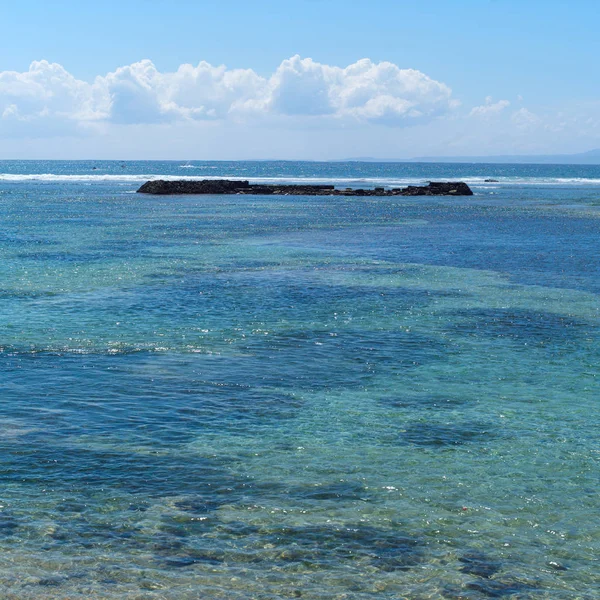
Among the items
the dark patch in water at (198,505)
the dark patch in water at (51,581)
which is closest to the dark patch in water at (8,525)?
the dark patch in water at (51,581)

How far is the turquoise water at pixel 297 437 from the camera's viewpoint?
35.3 feet

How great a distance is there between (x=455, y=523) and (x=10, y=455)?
844 cm

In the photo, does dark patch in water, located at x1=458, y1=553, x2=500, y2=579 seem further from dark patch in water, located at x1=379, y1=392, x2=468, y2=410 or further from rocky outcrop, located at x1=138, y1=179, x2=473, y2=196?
rocky outcrop, located at x1=138, y1=179, x2=473, y2=196

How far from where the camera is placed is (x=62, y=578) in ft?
33.6

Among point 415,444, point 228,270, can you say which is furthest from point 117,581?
point 228,270

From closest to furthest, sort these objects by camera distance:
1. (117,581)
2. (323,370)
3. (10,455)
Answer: (117,581), (10,455), (323,370)

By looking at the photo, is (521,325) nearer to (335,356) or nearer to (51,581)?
(335,356)

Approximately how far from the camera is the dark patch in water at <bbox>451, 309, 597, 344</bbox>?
2531 cm

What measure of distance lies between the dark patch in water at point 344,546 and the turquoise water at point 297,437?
0.04m

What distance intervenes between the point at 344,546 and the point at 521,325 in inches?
691

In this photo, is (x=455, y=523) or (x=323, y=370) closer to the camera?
(x=455, y=523)

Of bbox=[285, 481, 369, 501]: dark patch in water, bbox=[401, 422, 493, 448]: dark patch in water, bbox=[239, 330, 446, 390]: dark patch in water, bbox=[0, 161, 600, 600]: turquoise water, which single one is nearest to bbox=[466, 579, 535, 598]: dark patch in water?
bbox=[0, 161, 600, 600]: turquoise water

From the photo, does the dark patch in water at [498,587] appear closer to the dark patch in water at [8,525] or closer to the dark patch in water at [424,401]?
the dark patch in water at [8,525]

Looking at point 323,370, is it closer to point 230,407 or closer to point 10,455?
point 230,407
